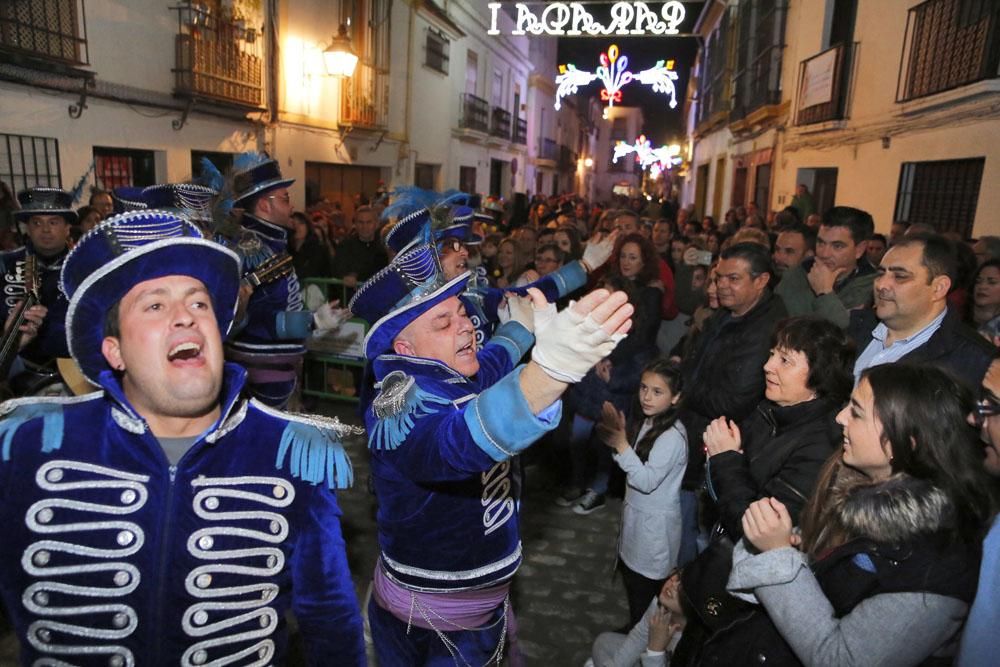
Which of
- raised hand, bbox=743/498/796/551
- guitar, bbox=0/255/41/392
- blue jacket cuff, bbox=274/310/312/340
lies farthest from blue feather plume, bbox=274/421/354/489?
guitar, bbox=0/255/41/392

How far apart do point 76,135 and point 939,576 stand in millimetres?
10043

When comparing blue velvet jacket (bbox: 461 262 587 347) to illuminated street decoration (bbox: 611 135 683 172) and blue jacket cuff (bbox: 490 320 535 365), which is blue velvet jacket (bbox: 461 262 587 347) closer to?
blue jacket cuff (bbox: 490 320 535 365)

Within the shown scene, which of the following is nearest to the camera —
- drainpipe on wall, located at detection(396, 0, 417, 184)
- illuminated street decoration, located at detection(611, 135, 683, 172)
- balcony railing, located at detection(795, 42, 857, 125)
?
balcony railing, located at detection(795, 42, 857, 125)

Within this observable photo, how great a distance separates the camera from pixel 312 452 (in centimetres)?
180

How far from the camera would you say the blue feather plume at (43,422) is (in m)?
1.63

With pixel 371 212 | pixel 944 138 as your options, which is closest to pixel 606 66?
pixel 944 138

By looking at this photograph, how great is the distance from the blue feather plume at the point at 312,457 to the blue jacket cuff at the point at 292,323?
293 cm

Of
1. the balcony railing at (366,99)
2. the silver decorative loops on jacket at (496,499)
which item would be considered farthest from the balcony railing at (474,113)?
the silver decorative loops on jacket at (496,499)

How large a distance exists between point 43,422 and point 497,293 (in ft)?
11.2

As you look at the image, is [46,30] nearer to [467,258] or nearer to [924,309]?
[467,258]

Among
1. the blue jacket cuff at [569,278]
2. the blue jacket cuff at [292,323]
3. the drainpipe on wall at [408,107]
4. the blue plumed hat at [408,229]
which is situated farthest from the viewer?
the drainpipe on wall at [408,107]

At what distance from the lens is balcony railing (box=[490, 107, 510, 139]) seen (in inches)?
1048

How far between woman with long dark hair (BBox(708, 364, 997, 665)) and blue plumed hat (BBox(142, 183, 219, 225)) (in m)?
4.10

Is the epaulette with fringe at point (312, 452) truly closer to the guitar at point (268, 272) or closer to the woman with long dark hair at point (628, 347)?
the guitar at point (268, 272)
